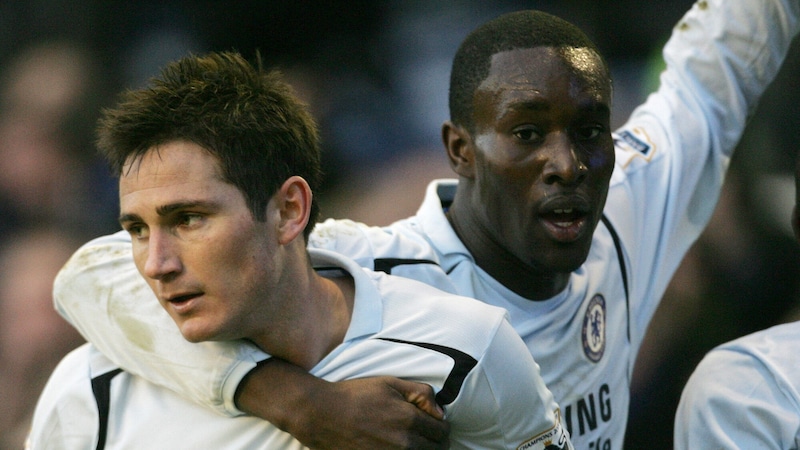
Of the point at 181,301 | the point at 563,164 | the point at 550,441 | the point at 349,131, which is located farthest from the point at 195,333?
the point at 349,131

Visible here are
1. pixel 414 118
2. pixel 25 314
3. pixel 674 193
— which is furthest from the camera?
pixel 414 118

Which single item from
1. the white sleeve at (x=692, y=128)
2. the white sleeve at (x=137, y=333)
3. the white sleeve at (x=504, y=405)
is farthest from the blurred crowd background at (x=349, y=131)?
the white sleeve at (x=504, y=405)

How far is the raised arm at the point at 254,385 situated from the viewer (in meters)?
1.69

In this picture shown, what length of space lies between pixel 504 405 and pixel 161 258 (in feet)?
2.25

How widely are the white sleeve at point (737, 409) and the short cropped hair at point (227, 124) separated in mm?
867

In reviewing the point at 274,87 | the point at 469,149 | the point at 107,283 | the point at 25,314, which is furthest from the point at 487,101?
the point at 25,314

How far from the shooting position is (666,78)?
290cm

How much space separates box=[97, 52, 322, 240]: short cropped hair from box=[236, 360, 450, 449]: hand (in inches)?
12.8

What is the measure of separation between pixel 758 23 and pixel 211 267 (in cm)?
188

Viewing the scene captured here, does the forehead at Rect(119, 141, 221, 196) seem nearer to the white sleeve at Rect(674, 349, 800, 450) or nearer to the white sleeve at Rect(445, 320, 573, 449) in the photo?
the white sleeve at Rect(445, 320, 573, 449)

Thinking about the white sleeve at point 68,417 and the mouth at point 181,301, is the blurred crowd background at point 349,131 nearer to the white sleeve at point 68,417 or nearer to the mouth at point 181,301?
the white sleeve at point 68,417

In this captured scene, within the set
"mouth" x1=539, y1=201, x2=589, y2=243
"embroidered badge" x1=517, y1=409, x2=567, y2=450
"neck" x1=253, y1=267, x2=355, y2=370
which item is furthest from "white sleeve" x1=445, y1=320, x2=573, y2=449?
"mouth" x1=539, y1=201, x2=589, y2=243

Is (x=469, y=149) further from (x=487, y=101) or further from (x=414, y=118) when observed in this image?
(x=414, y=118)

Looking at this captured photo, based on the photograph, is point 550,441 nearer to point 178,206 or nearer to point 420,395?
point 420,395
